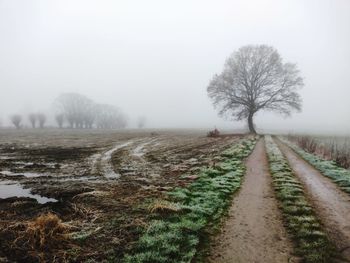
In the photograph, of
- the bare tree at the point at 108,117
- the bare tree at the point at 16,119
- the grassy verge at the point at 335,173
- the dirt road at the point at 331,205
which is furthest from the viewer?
the bare tree at the point at 108,117

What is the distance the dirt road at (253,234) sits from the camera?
5858 mm

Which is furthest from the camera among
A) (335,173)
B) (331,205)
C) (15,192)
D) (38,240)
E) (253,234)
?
(335,173)

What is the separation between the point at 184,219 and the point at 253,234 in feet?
6.08

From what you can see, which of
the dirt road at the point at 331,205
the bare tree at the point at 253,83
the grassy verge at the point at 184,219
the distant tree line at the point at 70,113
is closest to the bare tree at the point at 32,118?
the distant tree line at the point at 70,113

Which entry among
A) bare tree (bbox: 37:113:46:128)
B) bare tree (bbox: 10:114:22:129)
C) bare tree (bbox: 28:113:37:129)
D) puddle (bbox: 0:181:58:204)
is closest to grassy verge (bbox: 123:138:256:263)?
puddle (bbox: 0:181:58:204)

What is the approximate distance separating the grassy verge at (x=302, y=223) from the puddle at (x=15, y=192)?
7.50m

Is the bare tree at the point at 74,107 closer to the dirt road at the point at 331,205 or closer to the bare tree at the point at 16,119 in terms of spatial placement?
the bare tree at the point at 16,119

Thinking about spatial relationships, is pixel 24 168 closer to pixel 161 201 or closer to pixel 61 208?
pixel 61 208

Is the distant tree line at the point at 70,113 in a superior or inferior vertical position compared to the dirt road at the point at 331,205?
superior

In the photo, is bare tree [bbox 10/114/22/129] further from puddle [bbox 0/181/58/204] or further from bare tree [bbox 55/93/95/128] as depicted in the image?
puddle [bbox 0/181/58/204]

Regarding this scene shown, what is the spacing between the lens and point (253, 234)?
6891 millimetres

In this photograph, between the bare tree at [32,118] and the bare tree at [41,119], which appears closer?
the bare tree at [41,119]

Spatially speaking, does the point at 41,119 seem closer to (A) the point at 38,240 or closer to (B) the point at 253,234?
(A) the point at 38,240

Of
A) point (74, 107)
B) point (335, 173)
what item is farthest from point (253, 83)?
point (74, 107)
